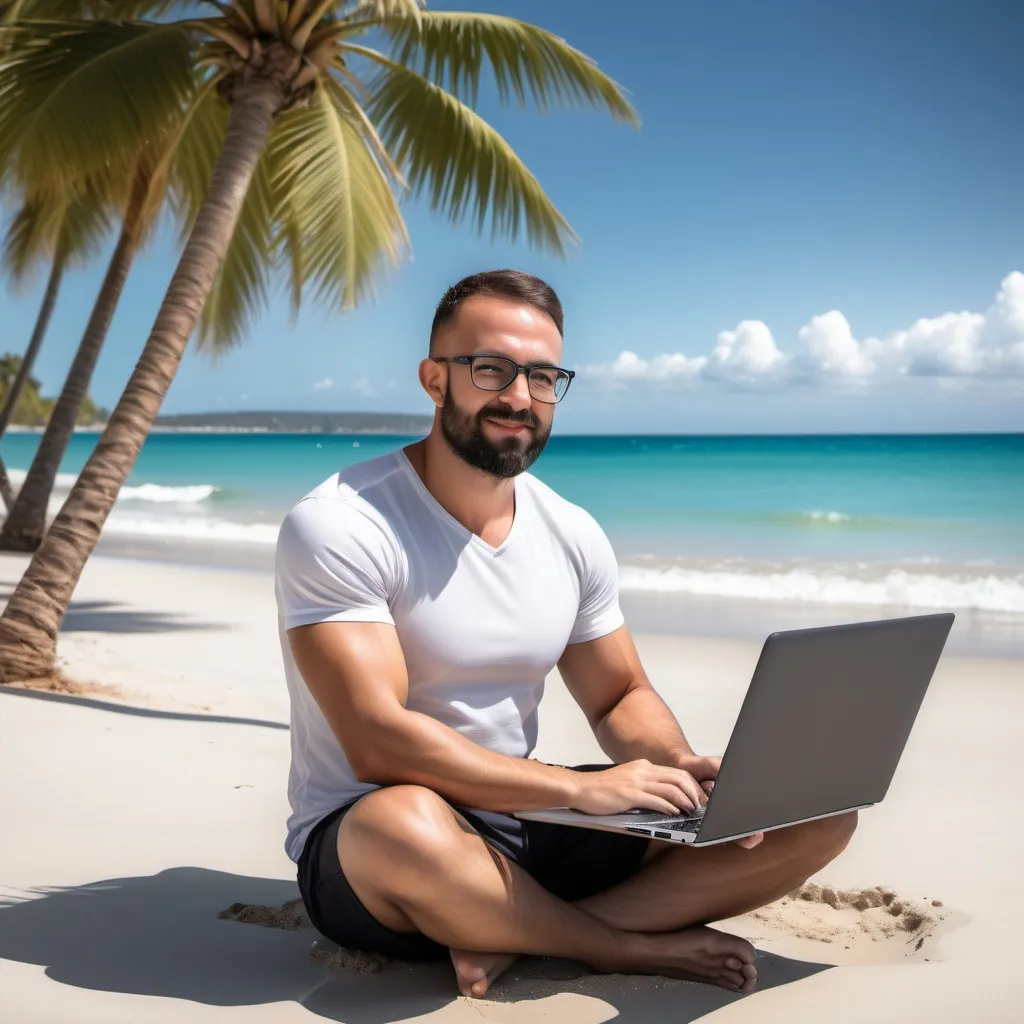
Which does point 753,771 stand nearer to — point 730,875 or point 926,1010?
point 730,875

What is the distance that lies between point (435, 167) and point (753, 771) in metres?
7.18

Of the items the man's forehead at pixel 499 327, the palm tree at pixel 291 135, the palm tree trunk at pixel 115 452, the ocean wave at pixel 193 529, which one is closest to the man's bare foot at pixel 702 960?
the man's forehead at pixel 499 327

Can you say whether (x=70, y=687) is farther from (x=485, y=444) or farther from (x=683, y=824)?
(x=683, y=824)

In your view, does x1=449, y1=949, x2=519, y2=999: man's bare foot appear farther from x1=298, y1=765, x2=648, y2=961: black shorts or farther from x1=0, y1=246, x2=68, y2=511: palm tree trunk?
x1=0, y1=246, x2=68, y2=511: palm tree trunk

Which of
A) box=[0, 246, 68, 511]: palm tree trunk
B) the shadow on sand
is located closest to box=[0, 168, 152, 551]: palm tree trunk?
box=[0, 246, 68, 511]: palm tree trunk

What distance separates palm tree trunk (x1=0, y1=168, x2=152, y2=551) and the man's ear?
22.9 feet

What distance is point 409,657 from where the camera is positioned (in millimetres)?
2527

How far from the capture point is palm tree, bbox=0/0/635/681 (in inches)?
262

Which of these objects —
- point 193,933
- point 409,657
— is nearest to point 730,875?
point 409,657

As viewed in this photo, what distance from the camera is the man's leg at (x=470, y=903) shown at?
89.5 inches

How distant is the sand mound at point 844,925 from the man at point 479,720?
1.44 feet

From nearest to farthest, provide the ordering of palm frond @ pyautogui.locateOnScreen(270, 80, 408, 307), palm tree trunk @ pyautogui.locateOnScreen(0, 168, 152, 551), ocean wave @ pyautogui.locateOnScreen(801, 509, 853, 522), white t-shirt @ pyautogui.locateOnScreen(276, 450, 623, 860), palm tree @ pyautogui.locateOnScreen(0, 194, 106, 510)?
1. white t-shirt @ pyautogui.locateOnScreen(276, 450, 623, 860)
2. palm frond @ pyautogui.locateOnScreen(270, 80, 408, 307)
3. palm tree trunk @ pyautogui.locateOnScreen(0, 168, 152, 551)
4. palm tree @ pyautogui.locateOnScreen(0, 194, 106, 510)
5. ocean wave @ pyautogui.locateOnScreen(801, 509, 853, 522)

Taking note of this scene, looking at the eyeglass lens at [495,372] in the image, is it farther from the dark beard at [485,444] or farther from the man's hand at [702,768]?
the man's hand at [702,768]

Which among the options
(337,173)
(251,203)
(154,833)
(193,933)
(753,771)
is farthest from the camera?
(251,203)
